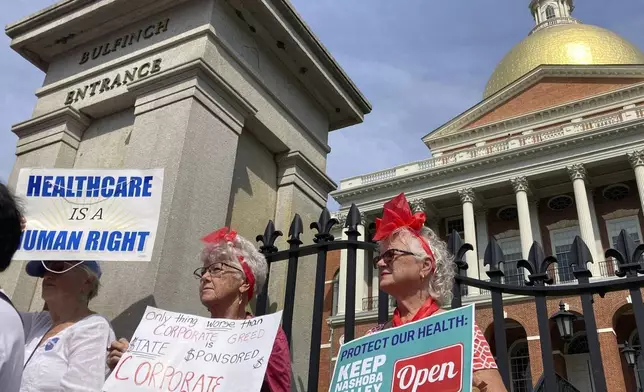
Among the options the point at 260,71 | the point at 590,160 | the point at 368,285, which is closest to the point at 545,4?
the point at 590,160

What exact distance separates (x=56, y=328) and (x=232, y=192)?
1630mm

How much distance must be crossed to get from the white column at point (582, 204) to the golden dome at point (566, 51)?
47.6ft

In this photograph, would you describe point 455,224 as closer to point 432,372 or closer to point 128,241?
point 128,241

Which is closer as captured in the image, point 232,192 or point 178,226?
point 178,226

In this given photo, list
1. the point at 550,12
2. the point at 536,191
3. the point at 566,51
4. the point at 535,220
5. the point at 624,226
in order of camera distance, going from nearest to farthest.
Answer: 1. the point at 624,226
2. the point at 535,220
3. the point at 536,191
4. the point at 566,51
5. the point at 550,12

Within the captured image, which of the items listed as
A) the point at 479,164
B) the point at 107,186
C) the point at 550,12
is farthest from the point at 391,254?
the point at 550,12

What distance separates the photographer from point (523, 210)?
2934 centimetres

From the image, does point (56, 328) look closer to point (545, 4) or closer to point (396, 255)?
point (396, 255)

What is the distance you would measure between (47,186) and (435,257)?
84.5 inches

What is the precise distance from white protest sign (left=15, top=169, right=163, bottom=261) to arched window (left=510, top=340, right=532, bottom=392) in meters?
27.8

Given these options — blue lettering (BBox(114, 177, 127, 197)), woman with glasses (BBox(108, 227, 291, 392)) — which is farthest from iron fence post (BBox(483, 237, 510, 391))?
blue lettering (BBox(114, 177, 127, 197))

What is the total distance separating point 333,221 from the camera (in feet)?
11.0

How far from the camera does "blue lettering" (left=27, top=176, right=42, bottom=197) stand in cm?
310

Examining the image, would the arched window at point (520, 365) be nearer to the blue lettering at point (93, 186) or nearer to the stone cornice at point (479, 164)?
the stone cornice at point (479, 164)
